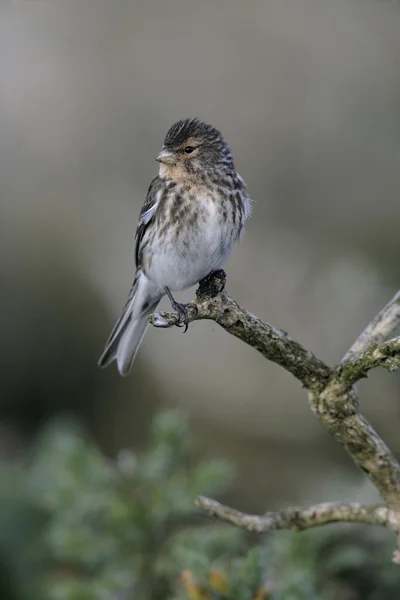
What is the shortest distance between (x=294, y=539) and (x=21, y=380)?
341 centimetres

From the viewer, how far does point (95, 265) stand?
6.30m

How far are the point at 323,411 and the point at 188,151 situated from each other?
150 cm

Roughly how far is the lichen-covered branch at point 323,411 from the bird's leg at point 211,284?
300 mm

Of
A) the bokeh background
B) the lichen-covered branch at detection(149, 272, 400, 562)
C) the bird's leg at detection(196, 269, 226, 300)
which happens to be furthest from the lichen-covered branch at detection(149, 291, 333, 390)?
the bokeh background

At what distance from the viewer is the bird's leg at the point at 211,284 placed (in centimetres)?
256

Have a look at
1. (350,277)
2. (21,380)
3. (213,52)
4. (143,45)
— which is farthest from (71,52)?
(350,277)

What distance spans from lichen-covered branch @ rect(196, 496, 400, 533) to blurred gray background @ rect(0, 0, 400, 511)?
1.85 metres

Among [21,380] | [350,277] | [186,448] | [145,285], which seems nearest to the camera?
[186,448]

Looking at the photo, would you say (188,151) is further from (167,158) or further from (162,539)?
(162,539)

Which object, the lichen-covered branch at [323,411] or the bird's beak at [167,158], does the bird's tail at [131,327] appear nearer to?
the bird's beak at [167,158]

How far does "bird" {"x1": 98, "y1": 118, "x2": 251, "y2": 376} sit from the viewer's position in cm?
317

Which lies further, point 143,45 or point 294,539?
point 143,45

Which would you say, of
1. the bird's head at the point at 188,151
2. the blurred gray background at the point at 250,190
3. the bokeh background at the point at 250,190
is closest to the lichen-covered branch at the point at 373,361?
the bird's head at the point at 188,151

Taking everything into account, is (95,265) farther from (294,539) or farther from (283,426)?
(294,539)
